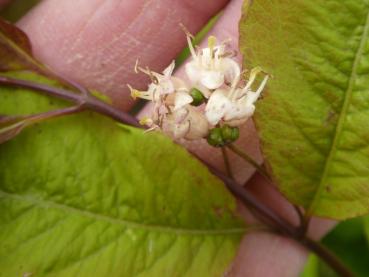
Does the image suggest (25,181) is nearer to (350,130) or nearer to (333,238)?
(350,130)

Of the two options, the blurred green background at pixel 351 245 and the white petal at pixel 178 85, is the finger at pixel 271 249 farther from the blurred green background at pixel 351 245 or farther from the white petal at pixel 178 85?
the white petal at pixel 178 85

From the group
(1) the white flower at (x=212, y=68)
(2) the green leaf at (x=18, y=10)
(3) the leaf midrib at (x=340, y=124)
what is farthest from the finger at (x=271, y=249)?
(2) the green leaf at (x=18, y=10)

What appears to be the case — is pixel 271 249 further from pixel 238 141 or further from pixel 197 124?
pixel 197 124

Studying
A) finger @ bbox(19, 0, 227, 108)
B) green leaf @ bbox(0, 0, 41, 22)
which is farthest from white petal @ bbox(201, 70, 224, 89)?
green leaf @ bbox(0, 0, 41, 22)

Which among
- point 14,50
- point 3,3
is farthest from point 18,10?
point 14,50

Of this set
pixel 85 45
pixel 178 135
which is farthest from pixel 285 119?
pixel 85 45

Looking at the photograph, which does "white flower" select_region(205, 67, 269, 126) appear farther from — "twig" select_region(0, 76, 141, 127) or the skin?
the skin
